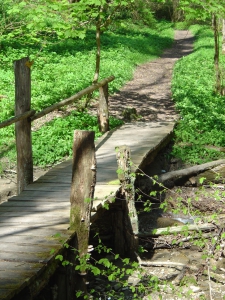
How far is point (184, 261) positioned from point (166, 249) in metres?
0.47

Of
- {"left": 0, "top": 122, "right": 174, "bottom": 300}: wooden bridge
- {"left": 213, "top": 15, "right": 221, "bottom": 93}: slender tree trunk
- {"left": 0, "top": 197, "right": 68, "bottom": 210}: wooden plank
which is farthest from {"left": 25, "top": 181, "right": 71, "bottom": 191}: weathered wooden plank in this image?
{"left": 213, "top": 15, "right": 221, "bottom": 93}: slender tree trunk

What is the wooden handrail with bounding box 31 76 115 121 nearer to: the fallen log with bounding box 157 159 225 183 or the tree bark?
the fallen log with bounding box 157 159 225 183

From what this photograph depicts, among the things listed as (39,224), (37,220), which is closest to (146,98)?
(37,220)

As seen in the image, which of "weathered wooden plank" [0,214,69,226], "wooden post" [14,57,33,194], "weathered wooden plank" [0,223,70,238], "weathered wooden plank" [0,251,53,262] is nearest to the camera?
"weathered wooden plank" [0,251,53,262]

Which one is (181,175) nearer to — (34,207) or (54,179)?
(54,179)

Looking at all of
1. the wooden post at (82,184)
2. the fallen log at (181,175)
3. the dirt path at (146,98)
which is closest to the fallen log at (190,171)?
the fallen log at (181,175)

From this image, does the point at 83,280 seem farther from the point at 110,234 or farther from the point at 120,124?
the point at 120,124

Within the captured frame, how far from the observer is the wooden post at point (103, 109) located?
10.4m

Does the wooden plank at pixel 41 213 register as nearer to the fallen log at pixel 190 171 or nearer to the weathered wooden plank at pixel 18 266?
the weathered wooden plank at pixel 18 266

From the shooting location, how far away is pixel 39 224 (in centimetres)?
513

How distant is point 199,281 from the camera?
20.4ft

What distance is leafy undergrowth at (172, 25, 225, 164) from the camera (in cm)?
1034

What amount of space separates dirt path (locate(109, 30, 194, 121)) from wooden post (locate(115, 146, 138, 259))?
614 centimetres

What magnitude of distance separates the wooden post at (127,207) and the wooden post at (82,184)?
165 cm
